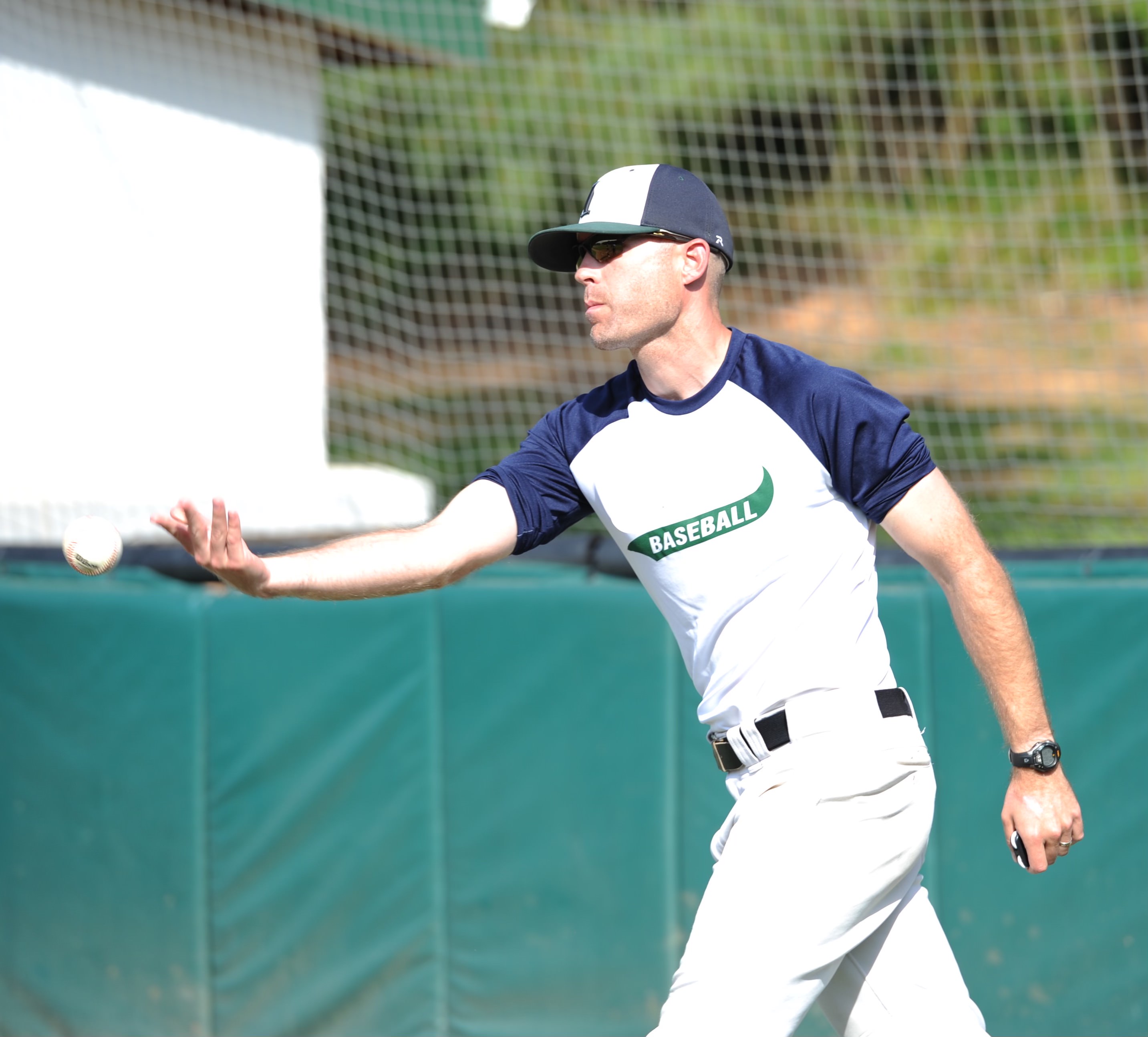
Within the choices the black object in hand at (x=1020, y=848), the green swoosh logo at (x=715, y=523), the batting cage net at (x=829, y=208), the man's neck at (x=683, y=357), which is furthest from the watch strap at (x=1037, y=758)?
the batting cage net at (x=829, y=208)

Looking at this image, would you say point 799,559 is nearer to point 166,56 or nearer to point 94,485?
point 94,485

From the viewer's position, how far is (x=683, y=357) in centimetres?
300

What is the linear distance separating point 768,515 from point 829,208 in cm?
948

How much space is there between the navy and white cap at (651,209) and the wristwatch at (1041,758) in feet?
3.93

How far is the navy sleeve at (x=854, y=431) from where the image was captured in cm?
276

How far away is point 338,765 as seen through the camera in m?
5.05

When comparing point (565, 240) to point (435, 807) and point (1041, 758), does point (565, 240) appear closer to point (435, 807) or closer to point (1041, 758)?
point (1041, 758)

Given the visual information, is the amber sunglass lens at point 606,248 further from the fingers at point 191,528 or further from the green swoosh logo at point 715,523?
the fingers at point 191,528

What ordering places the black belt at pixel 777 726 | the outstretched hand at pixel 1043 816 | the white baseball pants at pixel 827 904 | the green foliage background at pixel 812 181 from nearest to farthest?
the white baseball pants at pixel 827 904
the outstretched hand at pixel 1043 816
the black belt at pixel 777 726
the green foliage background at pixel 812 181

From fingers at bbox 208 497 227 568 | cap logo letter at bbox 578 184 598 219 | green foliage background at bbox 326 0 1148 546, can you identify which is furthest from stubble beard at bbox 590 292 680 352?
green foliage background at bbox 326 0 1148 546

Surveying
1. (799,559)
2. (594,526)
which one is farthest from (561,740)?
(594,526)

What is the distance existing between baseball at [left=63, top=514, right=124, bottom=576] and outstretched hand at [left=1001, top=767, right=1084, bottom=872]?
70.8 inches

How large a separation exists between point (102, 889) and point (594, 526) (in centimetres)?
803

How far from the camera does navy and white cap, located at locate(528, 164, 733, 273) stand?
2.94 metres
